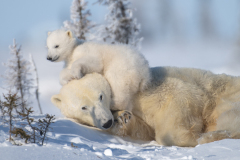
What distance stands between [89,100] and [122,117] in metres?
0.54

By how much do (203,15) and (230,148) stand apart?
18915mm

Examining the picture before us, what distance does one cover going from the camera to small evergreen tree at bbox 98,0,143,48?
11.1 meters

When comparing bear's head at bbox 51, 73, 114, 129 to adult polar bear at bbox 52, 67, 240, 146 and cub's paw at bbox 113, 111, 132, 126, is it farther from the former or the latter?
cub's paw at bbox 113, 111, 132, 126

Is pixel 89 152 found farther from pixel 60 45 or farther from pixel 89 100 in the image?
pixel 60 45

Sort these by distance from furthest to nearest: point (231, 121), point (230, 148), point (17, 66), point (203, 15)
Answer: point (203, 15) → point (17, 66) → point (231, 121) → point (230, 148)

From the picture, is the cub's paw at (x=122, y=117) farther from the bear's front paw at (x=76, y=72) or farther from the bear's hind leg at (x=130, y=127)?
the bear's front paw at (x=76, y=72)

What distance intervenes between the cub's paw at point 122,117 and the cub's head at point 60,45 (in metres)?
1.15

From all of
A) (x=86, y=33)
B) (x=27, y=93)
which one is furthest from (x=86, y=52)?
(x=86, y=33)

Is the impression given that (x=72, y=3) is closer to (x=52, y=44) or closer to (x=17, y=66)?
(x=17, y=66)

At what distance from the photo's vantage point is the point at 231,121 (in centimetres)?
335

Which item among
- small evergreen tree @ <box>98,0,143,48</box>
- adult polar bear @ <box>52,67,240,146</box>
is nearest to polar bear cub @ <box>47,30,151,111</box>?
adult polar bear @ <box>52,67,240,146</box>

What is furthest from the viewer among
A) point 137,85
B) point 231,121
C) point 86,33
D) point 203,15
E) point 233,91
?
point 203,15

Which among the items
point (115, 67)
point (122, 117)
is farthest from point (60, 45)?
point (122, 117)

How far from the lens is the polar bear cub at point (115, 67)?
3.55 m
